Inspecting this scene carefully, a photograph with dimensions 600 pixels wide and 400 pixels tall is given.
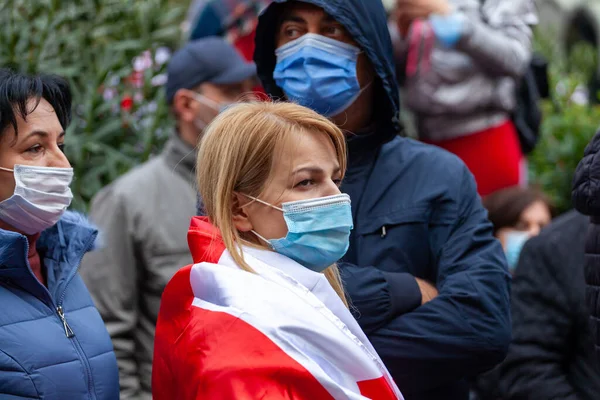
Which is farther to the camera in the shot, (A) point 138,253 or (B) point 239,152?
(A) point 138,253

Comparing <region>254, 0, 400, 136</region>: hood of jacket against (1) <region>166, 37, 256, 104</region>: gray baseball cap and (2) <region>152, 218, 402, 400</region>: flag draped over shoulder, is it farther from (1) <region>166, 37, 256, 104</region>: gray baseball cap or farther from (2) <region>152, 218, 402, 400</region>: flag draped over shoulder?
(1) <region>166, 37, 256, 104</region>: gray baseball cap

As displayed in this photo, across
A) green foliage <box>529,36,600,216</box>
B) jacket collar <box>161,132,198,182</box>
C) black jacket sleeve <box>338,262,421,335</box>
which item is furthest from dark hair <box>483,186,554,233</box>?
black jacket sleeve <box>338,262,421,335</box>

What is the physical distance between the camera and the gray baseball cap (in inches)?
215

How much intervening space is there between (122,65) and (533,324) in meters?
2.77

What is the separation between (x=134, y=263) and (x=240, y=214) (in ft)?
6.78

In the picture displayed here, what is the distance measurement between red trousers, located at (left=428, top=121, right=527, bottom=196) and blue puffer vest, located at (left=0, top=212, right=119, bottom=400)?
2.92 m

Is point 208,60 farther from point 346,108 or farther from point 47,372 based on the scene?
point 47,372

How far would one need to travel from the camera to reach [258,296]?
2709mm

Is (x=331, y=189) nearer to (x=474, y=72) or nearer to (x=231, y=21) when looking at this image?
(x=474, y=72)

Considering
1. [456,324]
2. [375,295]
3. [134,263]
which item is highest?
[375,295]

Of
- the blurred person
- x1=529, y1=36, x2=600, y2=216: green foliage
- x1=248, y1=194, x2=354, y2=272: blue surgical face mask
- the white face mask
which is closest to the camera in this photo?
x1=248, y1=194, x2=354, y2=272: blue surgical face mask

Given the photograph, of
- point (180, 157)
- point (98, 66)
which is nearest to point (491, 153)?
point (180, 157)

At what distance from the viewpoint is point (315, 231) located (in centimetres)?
291

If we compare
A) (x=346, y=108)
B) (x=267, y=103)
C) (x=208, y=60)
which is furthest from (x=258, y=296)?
(x=208, y=60)
